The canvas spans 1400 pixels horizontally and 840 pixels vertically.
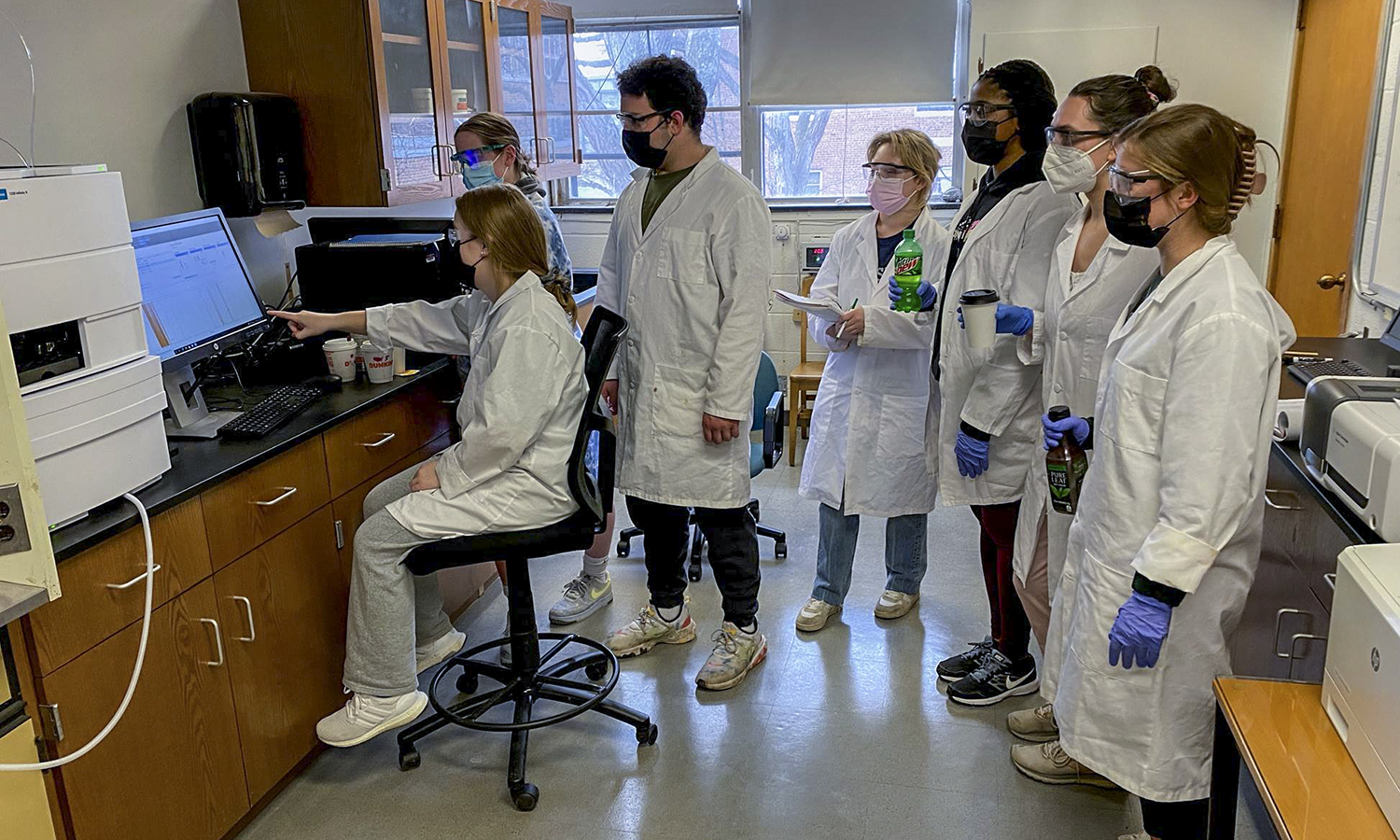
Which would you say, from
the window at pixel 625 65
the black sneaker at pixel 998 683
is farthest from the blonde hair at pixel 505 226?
the window at pixel 625 65

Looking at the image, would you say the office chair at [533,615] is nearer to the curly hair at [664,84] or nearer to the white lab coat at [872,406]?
the curly hair at [664,84]

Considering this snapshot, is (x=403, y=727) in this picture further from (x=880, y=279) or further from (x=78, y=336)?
(x=880, y=279)

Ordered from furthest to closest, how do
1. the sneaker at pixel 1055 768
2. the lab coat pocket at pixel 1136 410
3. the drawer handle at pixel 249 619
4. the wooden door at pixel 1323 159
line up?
the wooden door at pixel 1323 159, the sneaker at pixel 1055 768, the drawer handle at pixel 249 619, the lab coat pocket at pixel 1136 410

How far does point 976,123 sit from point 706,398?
0.90 m

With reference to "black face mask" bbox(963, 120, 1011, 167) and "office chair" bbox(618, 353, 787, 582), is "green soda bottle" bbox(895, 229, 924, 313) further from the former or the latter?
"office chair" bbox(618, 353, 787, 582)

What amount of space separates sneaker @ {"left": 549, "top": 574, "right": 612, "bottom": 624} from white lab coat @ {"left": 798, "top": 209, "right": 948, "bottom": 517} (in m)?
0.70

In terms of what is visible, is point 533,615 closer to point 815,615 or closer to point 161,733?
point 161,733

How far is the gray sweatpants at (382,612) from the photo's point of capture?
2094mm

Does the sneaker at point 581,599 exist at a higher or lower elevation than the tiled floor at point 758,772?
higher

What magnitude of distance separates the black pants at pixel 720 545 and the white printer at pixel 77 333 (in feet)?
4.10

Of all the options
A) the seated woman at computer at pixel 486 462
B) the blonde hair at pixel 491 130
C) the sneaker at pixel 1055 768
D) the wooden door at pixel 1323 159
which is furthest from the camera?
the wooden door at pixel 1323 159

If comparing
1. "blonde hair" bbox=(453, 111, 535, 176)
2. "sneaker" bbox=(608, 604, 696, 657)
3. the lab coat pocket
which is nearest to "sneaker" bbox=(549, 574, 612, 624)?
"sneaker" bbox=(608, 604, 696, 657)

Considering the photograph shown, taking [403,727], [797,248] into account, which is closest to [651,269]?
[403,727]

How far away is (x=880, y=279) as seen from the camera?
279cm
